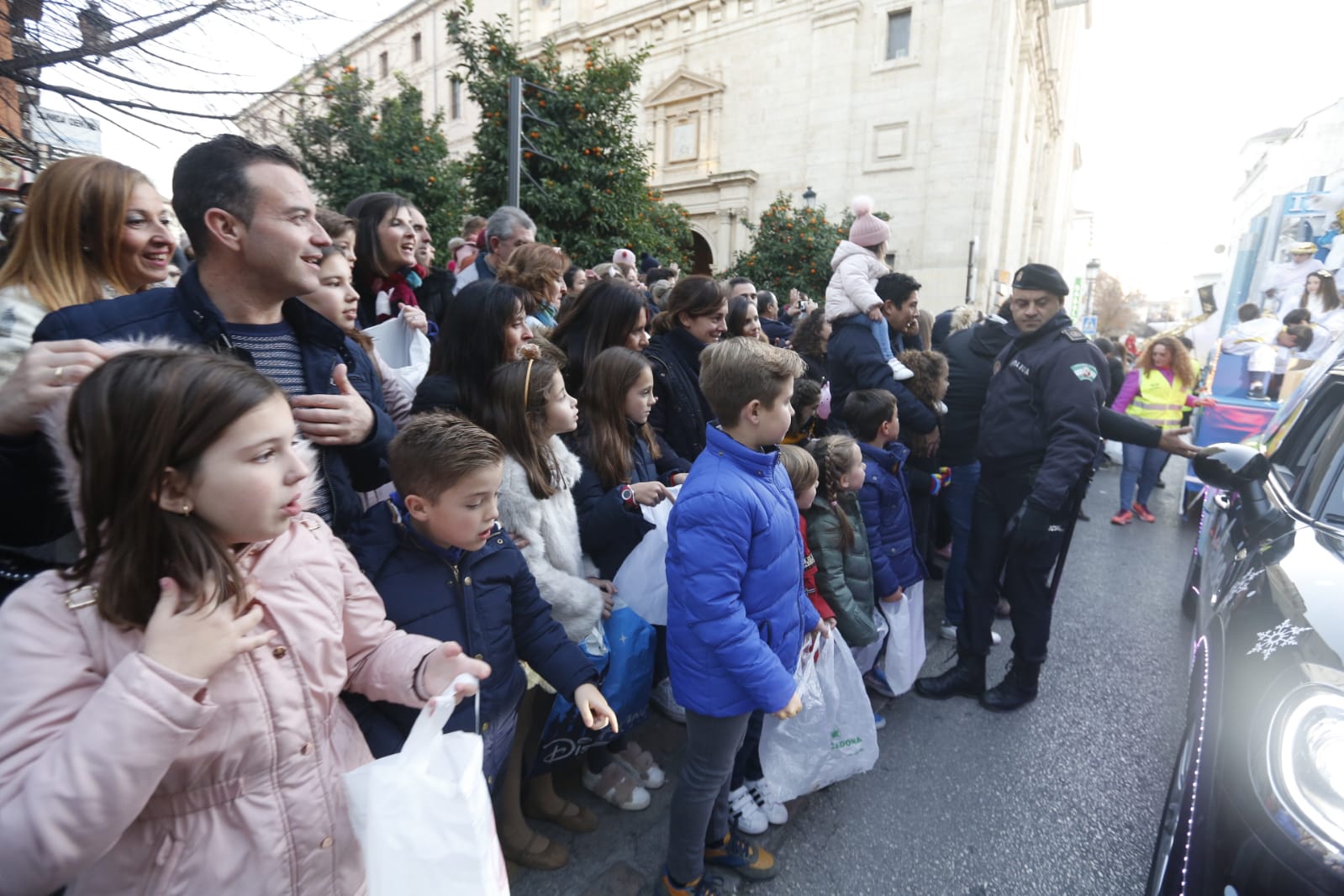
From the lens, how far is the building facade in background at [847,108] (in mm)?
17766

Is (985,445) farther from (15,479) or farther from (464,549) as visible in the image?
(15,479)

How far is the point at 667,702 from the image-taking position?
3256 millimetres

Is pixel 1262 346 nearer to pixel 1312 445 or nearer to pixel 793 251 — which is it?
pixel 1312 445

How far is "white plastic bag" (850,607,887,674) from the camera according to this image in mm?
3221

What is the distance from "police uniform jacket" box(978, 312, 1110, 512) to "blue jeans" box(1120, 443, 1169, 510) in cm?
455

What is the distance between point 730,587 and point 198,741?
1.34 metres

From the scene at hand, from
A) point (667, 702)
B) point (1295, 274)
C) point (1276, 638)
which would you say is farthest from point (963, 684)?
point (1295, 274)

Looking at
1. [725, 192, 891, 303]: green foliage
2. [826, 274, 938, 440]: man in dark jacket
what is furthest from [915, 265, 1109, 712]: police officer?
[725, 192, 891, 303]: green foliage

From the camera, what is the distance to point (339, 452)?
70.9 inches

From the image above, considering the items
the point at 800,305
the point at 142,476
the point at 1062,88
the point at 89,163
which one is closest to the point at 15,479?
the point at 142,476

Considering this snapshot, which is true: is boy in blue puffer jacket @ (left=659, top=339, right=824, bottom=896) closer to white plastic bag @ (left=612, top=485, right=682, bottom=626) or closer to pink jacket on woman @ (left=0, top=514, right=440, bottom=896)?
white plastic bag @ (left=612, top=485, right=682, bottom=626)

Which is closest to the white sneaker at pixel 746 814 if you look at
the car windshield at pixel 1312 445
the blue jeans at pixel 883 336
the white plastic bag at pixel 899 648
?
the white plastic bag at pixel 899 648

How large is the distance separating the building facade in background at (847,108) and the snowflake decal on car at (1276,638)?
56.8 ft

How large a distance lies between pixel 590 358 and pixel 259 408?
2158mm
